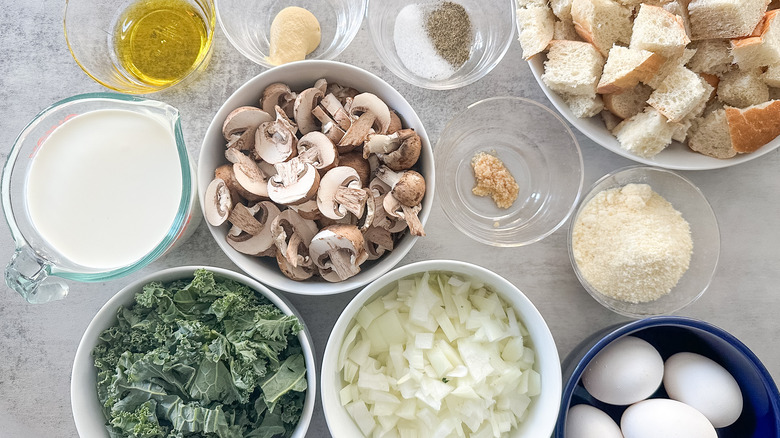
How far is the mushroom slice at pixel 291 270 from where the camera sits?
4.36ft

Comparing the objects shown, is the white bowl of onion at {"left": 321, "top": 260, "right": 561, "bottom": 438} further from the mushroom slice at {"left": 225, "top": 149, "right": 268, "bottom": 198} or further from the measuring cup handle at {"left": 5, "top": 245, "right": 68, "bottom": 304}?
the measuring cup handle at {"left": 5, "top": 245, "right": 68, "bottom": 304}

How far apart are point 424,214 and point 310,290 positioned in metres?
0.32

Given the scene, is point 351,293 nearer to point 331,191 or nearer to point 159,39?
point 331,191

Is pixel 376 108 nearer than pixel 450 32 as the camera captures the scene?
Yes

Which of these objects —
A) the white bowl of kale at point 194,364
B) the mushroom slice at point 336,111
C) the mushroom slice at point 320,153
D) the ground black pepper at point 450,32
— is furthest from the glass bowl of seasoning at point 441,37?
the white bowl of kale at point 194,364

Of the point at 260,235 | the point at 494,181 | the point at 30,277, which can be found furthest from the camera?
the point at 494,181

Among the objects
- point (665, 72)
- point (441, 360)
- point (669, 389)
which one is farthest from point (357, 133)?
point (669, 389)

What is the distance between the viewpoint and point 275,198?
128 centimetres

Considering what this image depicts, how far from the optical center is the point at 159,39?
156 centimetres

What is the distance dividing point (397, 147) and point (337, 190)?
0.17 m

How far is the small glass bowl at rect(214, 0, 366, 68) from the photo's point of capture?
1.56 m

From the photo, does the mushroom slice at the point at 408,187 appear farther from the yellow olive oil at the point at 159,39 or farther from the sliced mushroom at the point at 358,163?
the yellow olive oil at the point at 159,39

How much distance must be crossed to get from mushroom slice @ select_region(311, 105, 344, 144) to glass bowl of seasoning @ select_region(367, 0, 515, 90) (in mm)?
270

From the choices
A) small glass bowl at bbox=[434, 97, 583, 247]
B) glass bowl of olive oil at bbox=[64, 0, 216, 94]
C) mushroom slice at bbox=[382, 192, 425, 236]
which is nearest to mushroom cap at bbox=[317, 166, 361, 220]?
mushroom slice at bbox=[382, 192, 425, 236]
